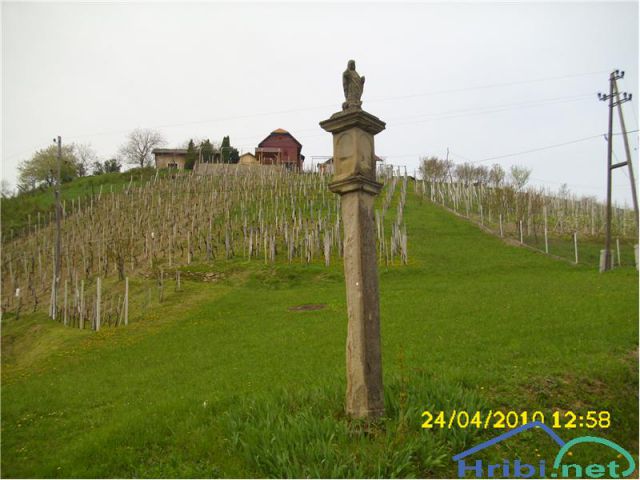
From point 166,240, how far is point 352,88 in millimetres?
32771

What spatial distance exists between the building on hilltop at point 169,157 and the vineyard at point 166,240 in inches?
1073

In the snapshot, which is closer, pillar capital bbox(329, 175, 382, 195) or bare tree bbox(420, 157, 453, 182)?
pillar capital bbox(329, 175, 382, 195)

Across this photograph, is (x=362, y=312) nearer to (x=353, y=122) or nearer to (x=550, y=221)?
(x=353, y=122)

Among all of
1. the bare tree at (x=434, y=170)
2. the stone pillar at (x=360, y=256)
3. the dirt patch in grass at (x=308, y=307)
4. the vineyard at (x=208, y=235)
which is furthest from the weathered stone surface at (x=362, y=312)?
the bare tree at (x=434, y=170)

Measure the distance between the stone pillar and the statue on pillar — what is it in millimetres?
227

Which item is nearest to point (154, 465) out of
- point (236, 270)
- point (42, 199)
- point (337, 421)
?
point (337, 421)

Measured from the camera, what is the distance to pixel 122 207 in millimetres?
46406

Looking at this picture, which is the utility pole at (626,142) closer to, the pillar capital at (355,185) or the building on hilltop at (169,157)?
the pillar capital at (355,185)

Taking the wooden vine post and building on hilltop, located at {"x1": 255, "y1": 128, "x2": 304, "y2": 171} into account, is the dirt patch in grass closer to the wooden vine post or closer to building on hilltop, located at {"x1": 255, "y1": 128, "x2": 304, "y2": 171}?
the wooden vine post

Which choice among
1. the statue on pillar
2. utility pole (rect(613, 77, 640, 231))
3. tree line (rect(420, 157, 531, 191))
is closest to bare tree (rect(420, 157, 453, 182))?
tree line (rect(420, 157, 531, 191))

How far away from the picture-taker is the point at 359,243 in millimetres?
7129

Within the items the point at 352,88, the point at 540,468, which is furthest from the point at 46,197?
the point at 540,468

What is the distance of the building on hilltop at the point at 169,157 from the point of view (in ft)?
267

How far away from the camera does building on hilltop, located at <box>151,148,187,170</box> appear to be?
3201 inches
